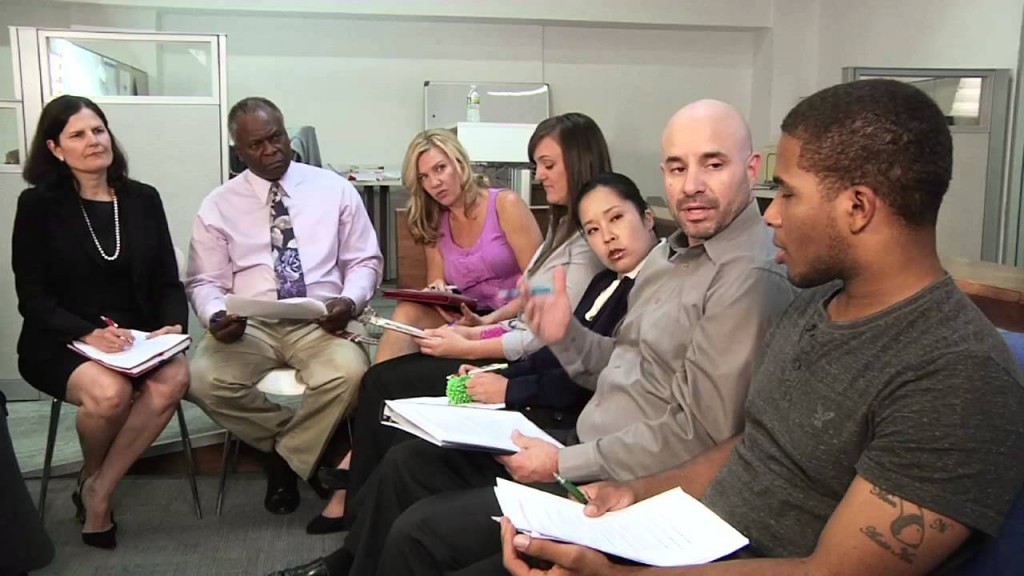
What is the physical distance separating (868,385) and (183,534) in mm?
2130

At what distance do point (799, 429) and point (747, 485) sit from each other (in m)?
0.15

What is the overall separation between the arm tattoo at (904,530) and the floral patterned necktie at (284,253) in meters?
2.24

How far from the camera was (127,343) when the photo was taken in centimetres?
241

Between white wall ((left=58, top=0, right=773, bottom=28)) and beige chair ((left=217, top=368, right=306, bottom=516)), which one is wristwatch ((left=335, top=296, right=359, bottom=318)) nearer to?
beige chair ((left=217, top=368, right=306, bottom=516))

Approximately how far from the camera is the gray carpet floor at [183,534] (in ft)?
7.40

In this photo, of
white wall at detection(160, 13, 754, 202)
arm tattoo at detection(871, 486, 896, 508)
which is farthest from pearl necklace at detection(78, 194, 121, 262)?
white wall at detection(160, 13, 754, 202)

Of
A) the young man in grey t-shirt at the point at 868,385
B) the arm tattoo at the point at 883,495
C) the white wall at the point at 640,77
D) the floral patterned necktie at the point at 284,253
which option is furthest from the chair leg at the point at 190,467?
the white wall at the point at 640,77

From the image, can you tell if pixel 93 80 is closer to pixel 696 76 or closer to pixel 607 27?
pixel 607 27

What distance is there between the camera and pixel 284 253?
2.83 m

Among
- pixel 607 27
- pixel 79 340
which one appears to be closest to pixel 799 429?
pixel 79 340

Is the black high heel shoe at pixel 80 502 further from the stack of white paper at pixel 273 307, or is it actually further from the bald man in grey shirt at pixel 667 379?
the bald man in grey shirt at pixel 667 379

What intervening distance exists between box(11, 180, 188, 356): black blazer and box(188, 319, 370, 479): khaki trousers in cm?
20

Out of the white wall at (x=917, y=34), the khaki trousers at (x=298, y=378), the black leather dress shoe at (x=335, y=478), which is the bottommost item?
the black leather dress shoe at (x=335, y=478)

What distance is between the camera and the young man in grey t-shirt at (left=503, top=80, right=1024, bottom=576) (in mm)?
867
